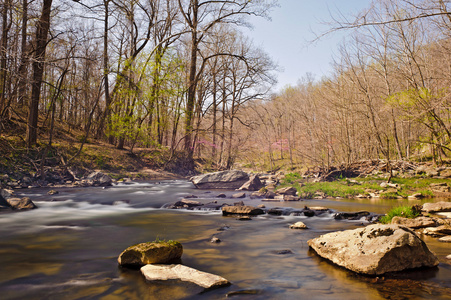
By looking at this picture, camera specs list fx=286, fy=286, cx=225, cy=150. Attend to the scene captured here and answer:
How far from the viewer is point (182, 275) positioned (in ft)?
12.9

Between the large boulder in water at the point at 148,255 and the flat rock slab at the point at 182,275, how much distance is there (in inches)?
7.6

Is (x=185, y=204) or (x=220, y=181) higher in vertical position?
(x=220, y=181)

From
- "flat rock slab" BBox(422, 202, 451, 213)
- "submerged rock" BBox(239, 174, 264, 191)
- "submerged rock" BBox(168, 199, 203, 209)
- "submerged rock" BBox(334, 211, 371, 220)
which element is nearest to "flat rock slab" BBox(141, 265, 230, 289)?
"submerged rock" BBox(334, 211, 371, 220)

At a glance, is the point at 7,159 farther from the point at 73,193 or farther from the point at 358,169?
the point at 358,169

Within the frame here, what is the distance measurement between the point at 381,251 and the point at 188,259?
9.90ft

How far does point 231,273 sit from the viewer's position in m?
A: 4.34

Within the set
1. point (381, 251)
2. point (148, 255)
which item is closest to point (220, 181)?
point (148, 255)

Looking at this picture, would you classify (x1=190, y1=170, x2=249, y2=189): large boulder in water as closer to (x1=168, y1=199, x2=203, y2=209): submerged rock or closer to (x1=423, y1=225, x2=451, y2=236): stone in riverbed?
(x1=168, y1=199, x2=203, y2=209): submerged rock

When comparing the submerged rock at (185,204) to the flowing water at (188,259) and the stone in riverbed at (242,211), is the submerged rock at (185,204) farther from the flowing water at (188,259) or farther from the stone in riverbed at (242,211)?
the stone in riverbed at (242,211)

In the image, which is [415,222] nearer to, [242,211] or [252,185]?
[242,211]

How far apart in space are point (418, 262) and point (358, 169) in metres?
15.0

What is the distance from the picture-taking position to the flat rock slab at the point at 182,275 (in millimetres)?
3773

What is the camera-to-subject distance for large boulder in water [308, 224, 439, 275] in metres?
4.04

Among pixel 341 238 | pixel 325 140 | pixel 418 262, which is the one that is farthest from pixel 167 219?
pixel 325 140
